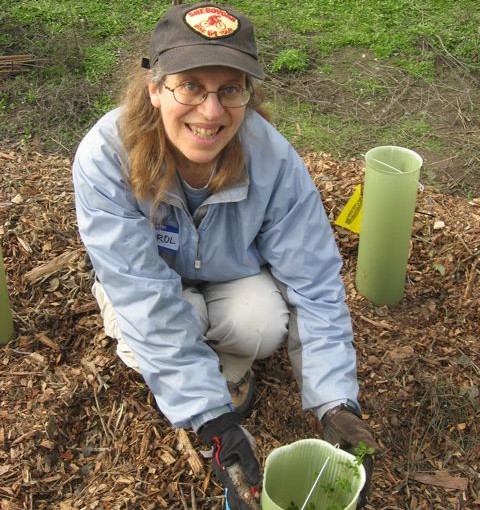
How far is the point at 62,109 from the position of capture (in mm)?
4352

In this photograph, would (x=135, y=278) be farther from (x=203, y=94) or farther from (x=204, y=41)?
(x=204, y=41)

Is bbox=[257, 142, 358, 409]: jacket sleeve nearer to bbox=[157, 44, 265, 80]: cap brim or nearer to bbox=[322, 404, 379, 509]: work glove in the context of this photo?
bbox=[322, 404, 379, 509]: work glove

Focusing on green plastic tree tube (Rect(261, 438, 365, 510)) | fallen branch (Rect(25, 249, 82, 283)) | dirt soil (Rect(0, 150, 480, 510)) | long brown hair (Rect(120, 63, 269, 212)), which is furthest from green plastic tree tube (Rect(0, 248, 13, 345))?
green plastic tree tube (Rect(261, 438, 365, 510))

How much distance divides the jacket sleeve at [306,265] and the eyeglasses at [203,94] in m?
0.33

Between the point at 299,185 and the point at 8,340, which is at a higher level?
the point at 299,185

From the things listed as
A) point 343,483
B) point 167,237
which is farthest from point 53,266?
point 343,483

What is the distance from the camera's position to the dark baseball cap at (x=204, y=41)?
2.04 m

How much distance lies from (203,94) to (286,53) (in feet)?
9.44

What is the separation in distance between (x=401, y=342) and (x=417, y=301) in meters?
0.29

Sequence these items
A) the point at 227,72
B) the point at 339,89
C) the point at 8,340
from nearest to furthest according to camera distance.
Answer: the point at 227,72 → the point at 8,340 → the point at 339,89

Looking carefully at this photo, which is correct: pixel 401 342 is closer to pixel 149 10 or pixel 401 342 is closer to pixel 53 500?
pixel 53 500

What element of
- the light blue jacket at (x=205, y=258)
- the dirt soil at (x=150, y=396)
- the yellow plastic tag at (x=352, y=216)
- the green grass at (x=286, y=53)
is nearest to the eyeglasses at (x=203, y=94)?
A: the light blue jacket at (x=205, y=258)

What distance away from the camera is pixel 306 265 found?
2.48 m

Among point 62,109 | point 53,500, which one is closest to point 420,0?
point 62,109
